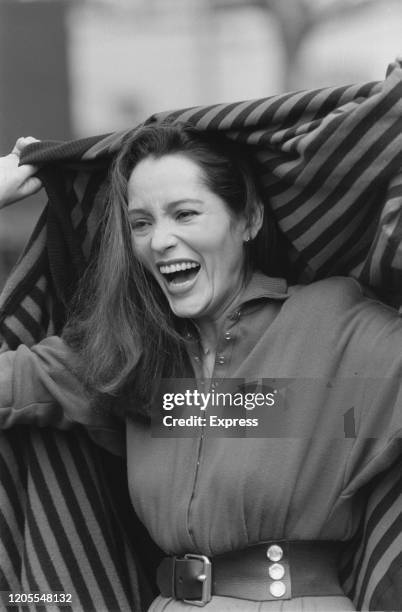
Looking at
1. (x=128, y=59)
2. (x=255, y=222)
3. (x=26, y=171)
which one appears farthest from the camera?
(x=128, y=59)

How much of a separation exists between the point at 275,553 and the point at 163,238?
624 millimetres

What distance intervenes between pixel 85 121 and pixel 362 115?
14.4ft

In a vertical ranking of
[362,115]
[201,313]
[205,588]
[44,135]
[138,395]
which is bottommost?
[44,135]

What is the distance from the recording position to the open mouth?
2219mm

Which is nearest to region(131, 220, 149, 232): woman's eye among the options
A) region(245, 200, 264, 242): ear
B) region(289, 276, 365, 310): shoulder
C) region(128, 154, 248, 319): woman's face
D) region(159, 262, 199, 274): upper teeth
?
region(128, 154, 248, 319): woman's face

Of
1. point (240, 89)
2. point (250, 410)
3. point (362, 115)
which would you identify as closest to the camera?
point (362, 115)

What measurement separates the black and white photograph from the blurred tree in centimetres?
368

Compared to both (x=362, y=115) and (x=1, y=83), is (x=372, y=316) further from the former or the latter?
(x=1, y=83)

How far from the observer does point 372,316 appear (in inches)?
83.9

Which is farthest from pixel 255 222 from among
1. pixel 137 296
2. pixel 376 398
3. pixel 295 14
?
Result: pixel 295 14

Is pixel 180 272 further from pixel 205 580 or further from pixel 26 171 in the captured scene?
pixel 205 580

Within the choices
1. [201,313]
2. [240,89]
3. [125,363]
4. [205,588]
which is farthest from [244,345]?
[240,89]

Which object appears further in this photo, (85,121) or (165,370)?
(85,121)

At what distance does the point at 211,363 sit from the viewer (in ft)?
7.58
